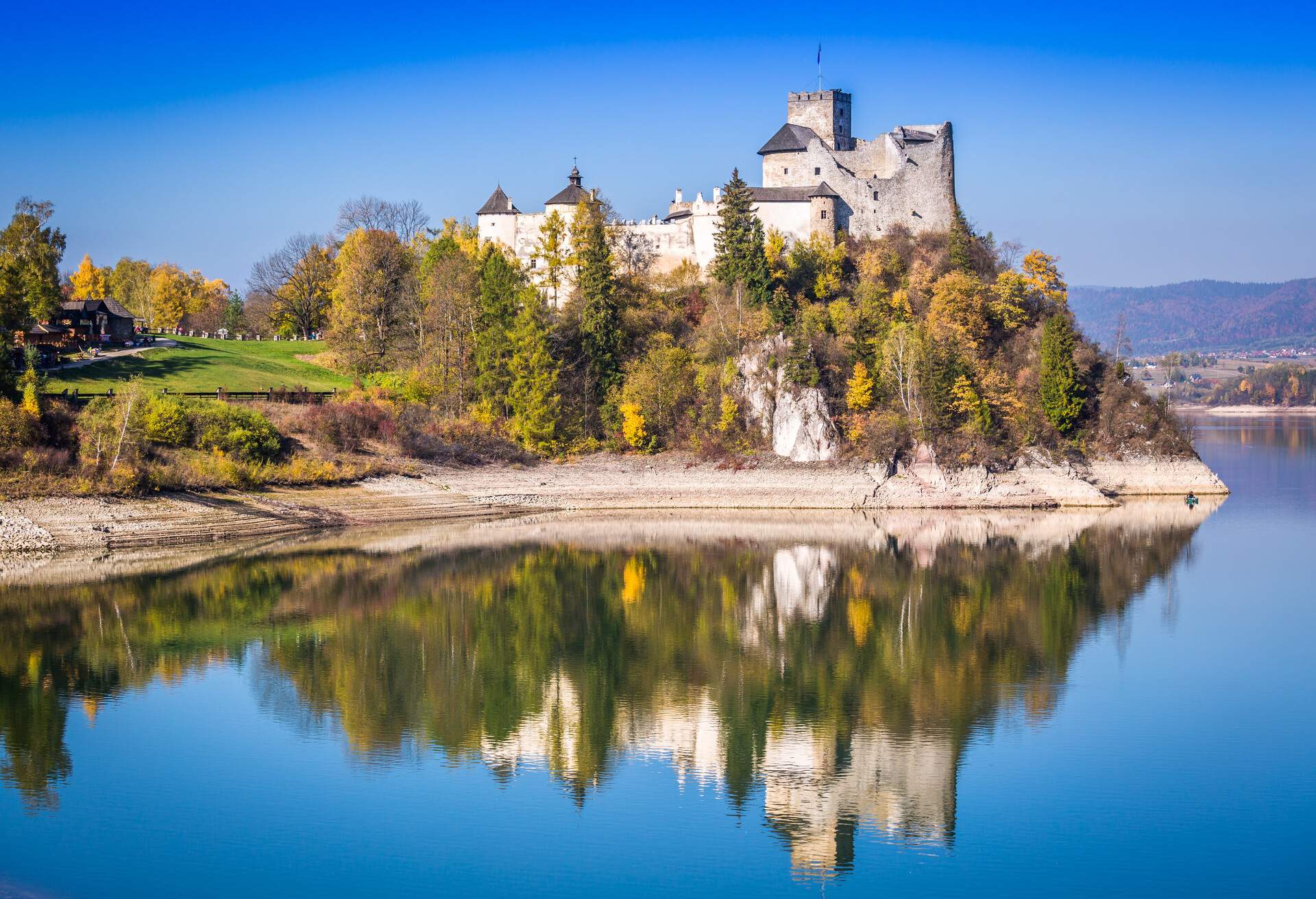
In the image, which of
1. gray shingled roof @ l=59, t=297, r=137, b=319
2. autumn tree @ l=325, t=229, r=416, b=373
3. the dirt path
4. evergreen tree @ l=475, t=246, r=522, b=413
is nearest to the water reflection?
evergreen tree @ l=475, t=246, r=522, b=413

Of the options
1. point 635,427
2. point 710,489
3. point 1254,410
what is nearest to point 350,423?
point 635,427

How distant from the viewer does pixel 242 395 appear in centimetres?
5031

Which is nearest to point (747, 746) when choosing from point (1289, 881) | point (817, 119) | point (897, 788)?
point (897, 788)

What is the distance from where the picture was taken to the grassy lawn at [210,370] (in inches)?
1948

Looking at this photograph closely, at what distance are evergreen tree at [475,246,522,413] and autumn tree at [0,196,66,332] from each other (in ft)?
58.5

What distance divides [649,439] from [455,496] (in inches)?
369

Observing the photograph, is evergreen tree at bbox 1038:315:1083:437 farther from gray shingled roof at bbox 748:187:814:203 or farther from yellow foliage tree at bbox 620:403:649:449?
yellow foliage tree at bbox 620:403:649:449

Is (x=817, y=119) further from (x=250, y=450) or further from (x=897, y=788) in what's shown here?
(x=897, y=788)

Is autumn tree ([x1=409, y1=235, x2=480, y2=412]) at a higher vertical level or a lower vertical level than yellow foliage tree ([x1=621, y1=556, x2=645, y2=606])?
higher

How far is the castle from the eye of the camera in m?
56.8

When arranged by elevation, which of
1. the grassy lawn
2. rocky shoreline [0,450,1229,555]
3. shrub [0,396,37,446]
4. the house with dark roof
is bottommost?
rocky shoreline [0,450,1229,555]

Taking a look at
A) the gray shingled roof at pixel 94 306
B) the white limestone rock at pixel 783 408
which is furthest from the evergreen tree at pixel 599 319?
the gray shingled roof at pixel 94 306

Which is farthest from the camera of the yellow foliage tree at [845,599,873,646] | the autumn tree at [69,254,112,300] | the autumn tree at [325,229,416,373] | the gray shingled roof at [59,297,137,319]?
the autumn tree at [69,254,112,300]

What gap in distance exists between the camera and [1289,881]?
15523 mm
